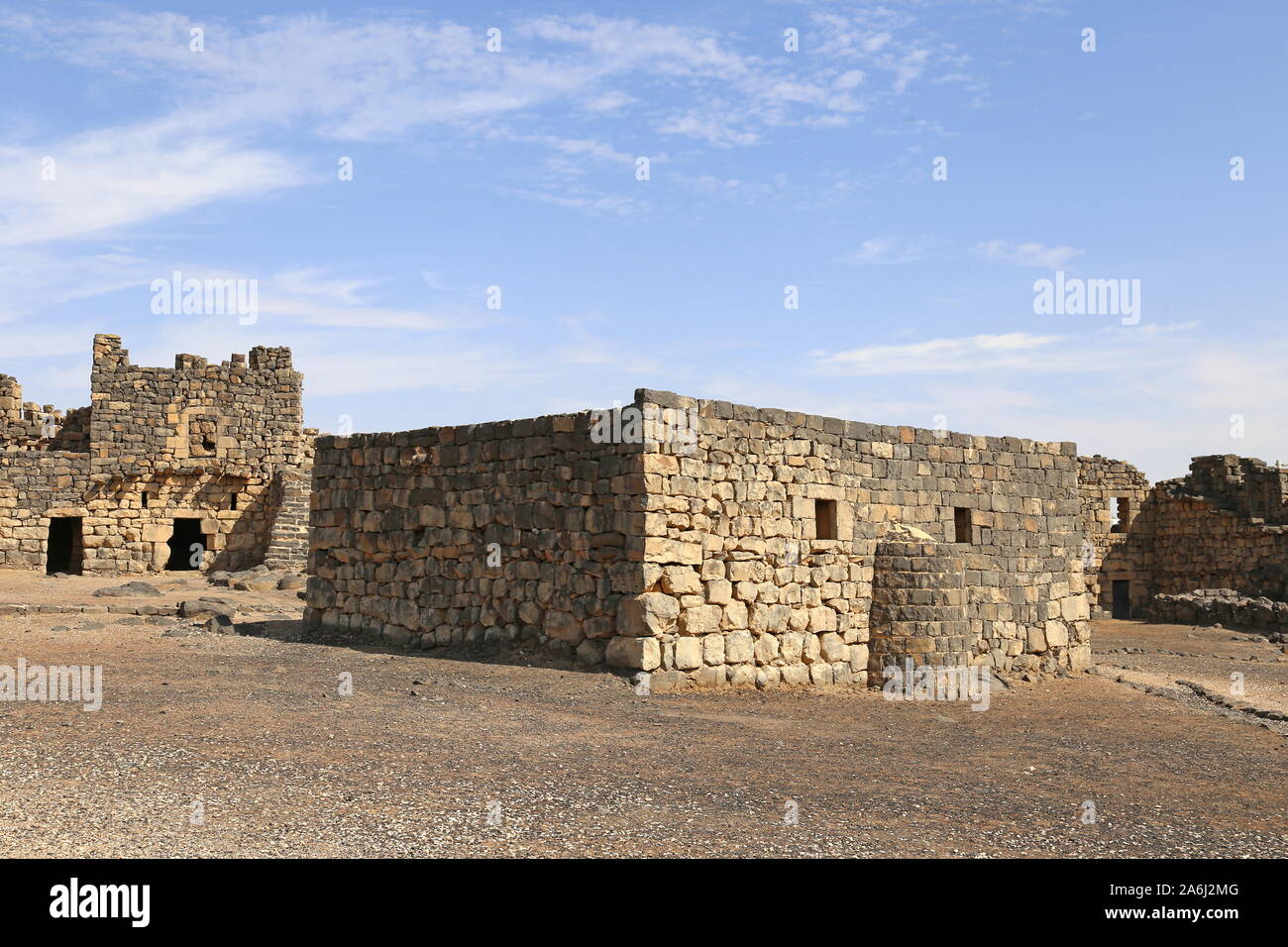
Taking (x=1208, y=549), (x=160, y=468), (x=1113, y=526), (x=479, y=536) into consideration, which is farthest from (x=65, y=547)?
(x=1208, y=549)

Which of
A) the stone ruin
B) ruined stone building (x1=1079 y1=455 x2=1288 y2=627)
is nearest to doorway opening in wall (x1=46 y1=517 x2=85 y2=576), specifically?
the stone ruin

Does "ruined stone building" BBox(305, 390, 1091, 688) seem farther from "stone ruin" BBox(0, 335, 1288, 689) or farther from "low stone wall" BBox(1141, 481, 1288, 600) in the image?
"low stone wall" BBox(1141, 481, 1288, 600)

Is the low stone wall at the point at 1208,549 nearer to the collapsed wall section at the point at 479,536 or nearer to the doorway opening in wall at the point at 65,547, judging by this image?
the collapsed wall section at the point at 479,536

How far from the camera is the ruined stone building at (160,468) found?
967 inches

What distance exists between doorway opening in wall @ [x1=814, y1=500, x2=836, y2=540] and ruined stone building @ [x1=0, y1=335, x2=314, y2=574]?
1488 cm

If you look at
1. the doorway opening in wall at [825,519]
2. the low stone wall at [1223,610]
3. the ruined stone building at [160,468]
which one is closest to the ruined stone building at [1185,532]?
the low stone wall at [1223,610]

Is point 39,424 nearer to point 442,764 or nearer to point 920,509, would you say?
point 920,509

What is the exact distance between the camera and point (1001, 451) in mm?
14539

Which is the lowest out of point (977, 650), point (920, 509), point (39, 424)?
point (977, 650)

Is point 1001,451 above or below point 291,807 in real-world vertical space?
above

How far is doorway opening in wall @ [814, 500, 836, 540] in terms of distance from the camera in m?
12.5

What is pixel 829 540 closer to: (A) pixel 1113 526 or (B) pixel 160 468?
(B) pixel 160 468

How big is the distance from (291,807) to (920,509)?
31.4 ft
